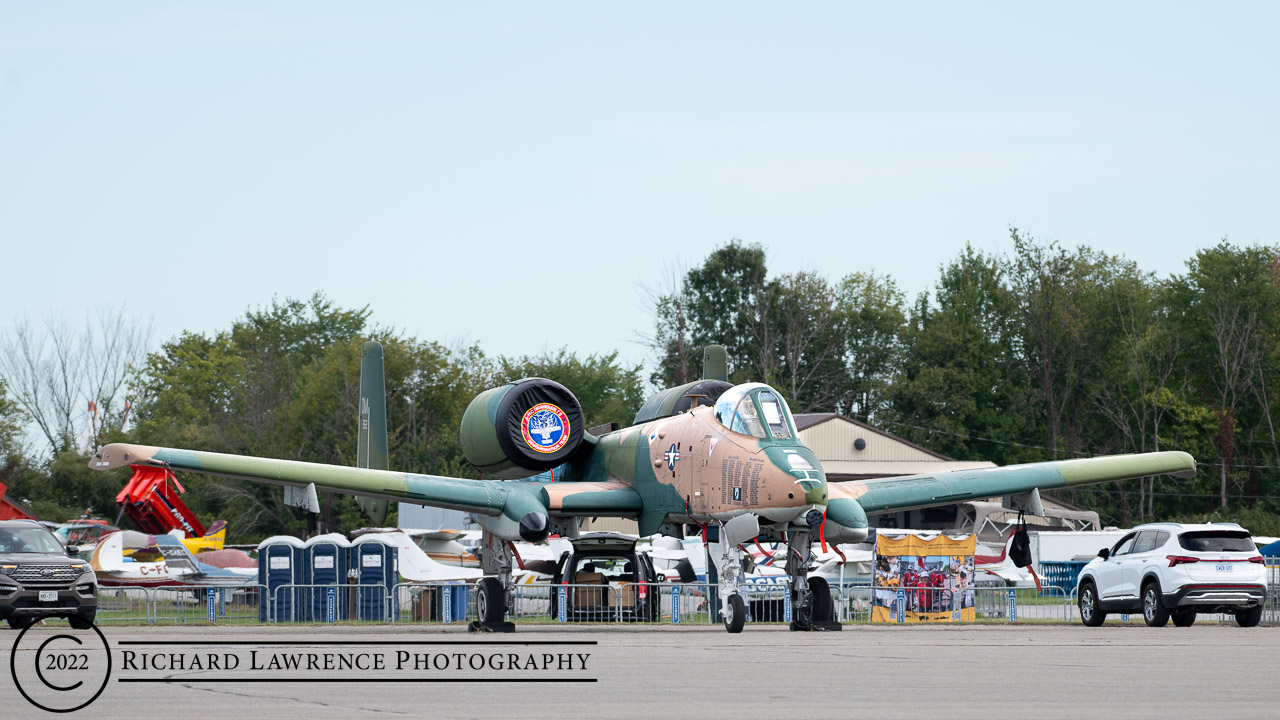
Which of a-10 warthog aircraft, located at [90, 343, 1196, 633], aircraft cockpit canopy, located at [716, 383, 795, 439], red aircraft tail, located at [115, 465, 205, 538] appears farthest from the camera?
red aircraft tail, located at [115, 465, 205, 538]

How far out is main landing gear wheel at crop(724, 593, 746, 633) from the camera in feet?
68.0

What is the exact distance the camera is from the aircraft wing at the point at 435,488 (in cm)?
2250

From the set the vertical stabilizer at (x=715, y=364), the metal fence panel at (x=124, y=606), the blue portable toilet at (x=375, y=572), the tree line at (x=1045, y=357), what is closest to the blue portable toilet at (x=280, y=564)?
the blue portable toilet at (x=375, y=572)

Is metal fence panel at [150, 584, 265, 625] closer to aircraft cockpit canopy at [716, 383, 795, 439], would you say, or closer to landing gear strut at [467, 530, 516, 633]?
landing gear strut at [467, 530, 516, 633]

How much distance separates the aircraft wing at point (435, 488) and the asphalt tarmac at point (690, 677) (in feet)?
11.4

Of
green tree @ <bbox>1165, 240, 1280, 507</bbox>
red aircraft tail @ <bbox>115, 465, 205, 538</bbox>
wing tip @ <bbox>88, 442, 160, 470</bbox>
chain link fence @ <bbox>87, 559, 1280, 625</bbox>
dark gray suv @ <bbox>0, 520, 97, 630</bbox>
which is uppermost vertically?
green tree @ <bbox>1165, 240, 1280, 507</bbox>

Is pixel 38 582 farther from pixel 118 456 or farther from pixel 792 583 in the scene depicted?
pixel 792 583

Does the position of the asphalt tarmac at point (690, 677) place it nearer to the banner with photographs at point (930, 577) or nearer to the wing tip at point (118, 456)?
the wing tip at point (118, 456)

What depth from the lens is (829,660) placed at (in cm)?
1463

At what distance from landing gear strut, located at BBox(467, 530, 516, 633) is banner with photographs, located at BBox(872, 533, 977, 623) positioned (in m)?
7.68

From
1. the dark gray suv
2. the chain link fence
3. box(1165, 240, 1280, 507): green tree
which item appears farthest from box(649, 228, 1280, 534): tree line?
the dark gray suv

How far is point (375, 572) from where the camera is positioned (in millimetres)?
27719

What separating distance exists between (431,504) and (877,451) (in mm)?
42777

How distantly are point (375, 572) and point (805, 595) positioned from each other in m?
9.83
